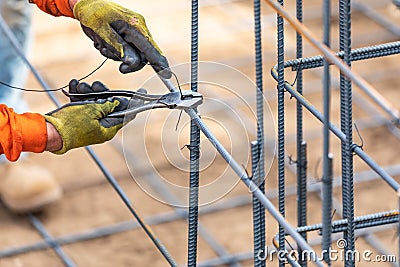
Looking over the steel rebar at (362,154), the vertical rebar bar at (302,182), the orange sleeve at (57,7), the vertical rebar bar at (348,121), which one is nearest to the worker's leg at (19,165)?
the orange sleeve at (57,7)

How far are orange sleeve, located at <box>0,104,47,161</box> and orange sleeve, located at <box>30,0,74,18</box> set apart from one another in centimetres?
31

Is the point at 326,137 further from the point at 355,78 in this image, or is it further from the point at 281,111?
the point at 281,111

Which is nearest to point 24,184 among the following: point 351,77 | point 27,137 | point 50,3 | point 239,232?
point 239,232

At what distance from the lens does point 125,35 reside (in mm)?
1694

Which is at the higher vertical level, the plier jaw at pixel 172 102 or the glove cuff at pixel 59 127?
the plier jaw at pixel 172 102

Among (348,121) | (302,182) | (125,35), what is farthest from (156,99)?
(302,182)

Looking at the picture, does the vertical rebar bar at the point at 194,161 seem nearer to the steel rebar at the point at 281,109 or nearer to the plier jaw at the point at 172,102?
the plier jaw at the point at 172,102

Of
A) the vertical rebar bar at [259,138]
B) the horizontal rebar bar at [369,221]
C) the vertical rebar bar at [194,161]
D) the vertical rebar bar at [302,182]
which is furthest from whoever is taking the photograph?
the vertical rebar bar at [302,182]

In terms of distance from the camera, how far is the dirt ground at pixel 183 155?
2.79 meters

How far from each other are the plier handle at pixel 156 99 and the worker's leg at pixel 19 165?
1.12 m

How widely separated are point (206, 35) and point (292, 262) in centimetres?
266

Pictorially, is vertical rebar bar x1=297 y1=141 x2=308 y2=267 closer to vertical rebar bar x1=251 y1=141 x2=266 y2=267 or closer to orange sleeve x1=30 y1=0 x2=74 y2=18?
vertical rebar bar x1=251 y1=141 x2=266 y2=267

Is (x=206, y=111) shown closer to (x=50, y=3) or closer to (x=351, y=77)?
(x=50, y=3)

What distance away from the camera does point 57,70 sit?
3900mm
